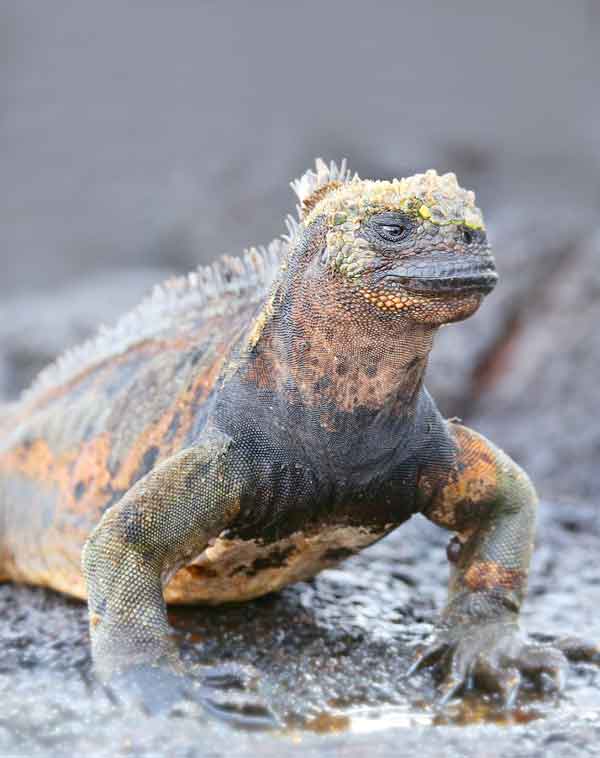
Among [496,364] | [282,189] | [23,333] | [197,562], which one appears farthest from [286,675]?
[282,189]

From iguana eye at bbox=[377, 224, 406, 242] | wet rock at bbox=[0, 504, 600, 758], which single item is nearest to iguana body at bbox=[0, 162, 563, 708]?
iguana eye at bbox=[377, 224, 406, 242]

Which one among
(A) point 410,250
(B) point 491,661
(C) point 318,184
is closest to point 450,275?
(A) point 410,250

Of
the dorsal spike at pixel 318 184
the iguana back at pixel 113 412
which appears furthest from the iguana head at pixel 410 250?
the iguana back at pixel 113 412

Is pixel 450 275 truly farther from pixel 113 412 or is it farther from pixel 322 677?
pixel 113 412

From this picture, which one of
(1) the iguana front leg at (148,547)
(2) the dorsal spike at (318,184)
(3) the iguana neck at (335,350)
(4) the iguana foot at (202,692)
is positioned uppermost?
(2) the dorsal spike at (318,184)

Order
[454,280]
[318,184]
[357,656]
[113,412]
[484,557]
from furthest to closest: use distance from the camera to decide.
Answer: [113,412] < [484,557] < [357,656] < [318,184] < [454,280]

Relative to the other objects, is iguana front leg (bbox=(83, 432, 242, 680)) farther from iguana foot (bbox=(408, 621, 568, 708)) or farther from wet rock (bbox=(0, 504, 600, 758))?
iguana foot (bbox=(408, 621, 568, 708))

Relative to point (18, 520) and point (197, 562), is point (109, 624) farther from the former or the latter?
point (18, 520)

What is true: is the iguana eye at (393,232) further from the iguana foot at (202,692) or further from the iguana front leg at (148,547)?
the iguana foot at (202,692)
